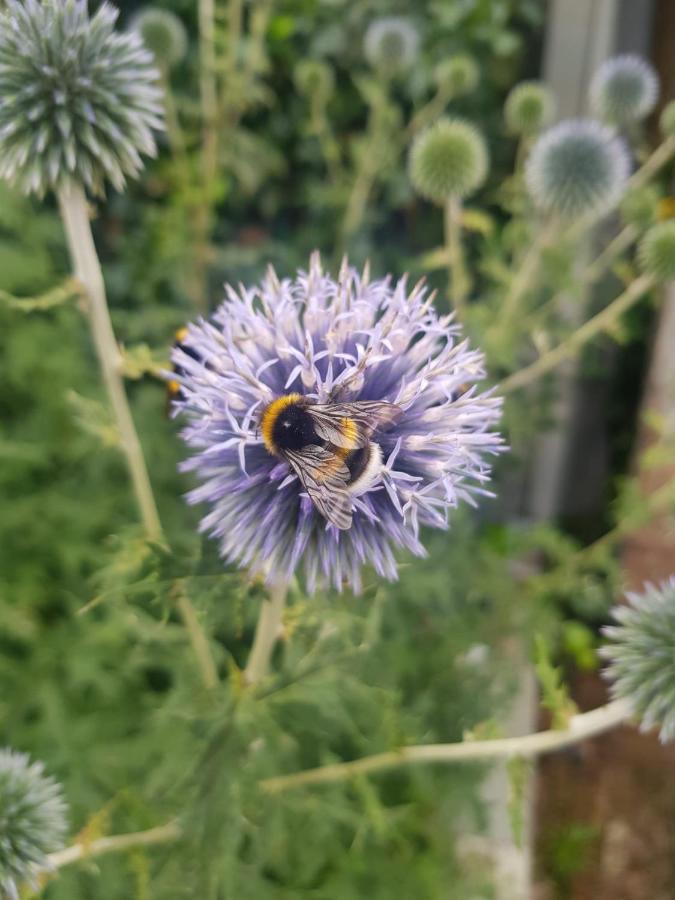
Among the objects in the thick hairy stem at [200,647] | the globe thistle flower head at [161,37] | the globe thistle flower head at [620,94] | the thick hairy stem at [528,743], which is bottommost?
the thick hairy stem at [528,743]

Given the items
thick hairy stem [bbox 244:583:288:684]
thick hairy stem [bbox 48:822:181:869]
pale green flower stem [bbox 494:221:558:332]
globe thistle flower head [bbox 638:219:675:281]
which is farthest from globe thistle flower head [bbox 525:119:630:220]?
thick hairy stem [bbox 48:822:181:869]

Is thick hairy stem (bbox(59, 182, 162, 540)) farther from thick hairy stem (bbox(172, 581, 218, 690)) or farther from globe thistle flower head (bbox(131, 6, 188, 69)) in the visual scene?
globe thistle flower head (bbox(131, 6, 188, 69))

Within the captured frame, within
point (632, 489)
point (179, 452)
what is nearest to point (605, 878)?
point (632, 489)

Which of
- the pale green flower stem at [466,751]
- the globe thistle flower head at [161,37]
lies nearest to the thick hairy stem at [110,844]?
the pale green flower stem at [466,751]

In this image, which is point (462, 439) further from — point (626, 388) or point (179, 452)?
point (626, 388)

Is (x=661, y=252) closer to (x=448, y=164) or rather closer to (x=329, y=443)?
(x=448, y=164)

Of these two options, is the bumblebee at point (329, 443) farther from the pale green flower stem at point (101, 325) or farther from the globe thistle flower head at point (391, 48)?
the globe thistle flower head at point (391, 48)

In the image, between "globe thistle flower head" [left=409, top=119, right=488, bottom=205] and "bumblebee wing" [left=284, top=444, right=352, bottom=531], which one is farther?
"globe thistle flower head" [left=409, top=119, right=488, bottom=205]
